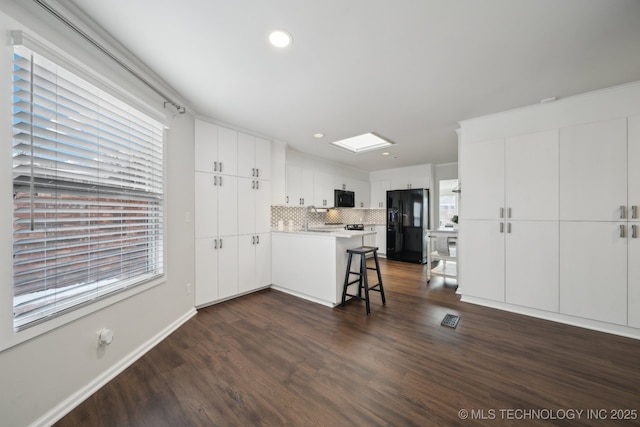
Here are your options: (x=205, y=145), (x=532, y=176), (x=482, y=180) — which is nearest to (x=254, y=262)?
(x=205, y=145)

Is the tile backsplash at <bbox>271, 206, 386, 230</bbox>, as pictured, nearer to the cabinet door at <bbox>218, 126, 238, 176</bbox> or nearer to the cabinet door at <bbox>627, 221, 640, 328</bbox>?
the cabinet door at <bbox>218, 126, 238, 176</bbox>

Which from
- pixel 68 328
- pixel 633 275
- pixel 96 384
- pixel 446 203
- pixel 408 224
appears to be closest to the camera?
pixel 68 328

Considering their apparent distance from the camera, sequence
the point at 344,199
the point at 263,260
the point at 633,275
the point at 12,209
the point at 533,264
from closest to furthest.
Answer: the point at 12,209 < the point at 633,275 < the point at 533,264 < the point at 263,260 < the point at 344,199

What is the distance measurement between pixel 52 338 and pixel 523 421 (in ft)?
9.36

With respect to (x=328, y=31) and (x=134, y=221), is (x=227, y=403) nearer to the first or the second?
(x=134, y=221)

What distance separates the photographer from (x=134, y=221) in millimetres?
1981

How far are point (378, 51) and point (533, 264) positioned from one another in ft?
9.71

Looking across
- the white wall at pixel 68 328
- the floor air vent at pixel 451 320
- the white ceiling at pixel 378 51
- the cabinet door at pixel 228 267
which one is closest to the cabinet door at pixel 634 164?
the white ceiling at pixel 378 51

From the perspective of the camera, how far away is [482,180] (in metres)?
2.98

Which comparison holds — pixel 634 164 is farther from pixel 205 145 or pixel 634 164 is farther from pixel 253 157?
pixel 205 145

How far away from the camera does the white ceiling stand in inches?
55.1

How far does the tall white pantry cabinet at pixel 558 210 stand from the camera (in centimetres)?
225

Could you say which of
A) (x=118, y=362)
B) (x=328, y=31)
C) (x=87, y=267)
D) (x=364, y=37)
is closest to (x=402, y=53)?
(x=364, y=37)

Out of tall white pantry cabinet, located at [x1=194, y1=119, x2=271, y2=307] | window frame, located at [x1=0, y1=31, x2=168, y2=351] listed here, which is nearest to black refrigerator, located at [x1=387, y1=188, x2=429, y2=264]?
tall white pantry cabinet, located at [x1=194, y1=119, x2=271, y2=307]
